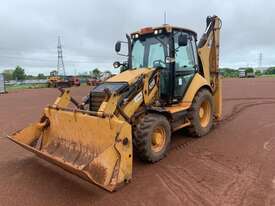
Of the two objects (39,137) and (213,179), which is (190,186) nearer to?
(213,179)

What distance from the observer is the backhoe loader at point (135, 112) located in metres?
4.22

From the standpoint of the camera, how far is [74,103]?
5922 mm

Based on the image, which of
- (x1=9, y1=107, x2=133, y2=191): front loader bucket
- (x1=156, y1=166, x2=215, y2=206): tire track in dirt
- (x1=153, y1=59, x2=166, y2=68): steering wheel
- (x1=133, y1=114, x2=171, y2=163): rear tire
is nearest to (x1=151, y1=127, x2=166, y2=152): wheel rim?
(x1=133, y1=114, x2=171, y2=163): rear tire

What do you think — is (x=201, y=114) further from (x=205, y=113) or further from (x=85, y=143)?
(x=85, y=143)

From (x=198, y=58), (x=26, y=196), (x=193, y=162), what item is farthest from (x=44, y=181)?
(x=198, y=58)

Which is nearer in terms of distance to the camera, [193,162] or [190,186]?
[190,186]

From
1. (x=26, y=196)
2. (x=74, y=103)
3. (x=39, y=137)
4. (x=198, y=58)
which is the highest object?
(x=198, y=58)

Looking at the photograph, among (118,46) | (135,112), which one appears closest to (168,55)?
(118,46)

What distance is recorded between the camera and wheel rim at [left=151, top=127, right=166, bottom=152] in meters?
5.26

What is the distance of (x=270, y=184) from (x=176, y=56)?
3315 millimetres

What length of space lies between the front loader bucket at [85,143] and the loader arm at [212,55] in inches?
152

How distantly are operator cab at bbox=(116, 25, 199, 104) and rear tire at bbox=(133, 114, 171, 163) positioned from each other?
109 centimetres

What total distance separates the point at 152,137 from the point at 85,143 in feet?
4.01

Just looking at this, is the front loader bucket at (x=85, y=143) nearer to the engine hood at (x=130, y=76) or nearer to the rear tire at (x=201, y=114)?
the engine hood at (x=130, y=76)
